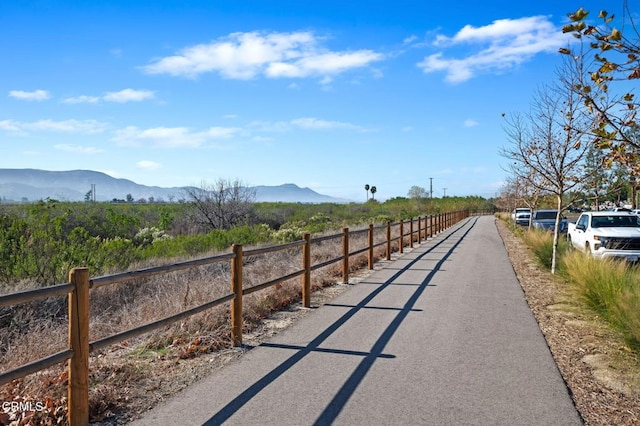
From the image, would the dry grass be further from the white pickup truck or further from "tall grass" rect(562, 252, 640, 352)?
the white pickup truck

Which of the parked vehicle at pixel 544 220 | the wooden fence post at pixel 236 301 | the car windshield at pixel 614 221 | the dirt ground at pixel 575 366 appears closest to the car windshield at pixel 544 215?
the parked vehicle at pixel 544 220

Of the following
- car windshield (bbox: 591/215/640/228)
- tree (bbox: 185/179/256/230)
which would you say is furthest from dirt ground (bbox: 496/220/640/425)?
tree (bbox: 185/179/256/230)

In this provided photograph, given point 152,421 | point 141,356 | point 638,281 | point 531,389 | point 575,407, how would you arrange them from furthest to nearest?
1. point 638,281
2. point 141,356
3. point 531,389
4. point 575,407
5. point 152,421

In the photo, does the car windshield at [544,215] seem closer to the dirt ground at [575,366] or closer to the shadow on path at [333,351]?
the dirt ground at [575,366]

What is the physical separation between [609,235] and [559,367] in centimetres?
1008

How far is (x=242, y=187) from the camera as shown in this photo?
1146 inches

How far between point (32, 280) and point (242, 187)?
60.5ft

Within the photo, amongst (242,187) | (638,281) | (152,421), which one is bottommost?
(152,421)

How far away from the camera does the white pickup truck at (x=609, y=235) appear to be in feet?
47.2

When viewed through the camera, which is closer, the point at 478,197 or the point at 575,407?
the point at 575,407

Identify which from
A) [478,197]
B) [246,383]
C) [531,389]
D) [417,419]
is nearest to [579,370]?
[531,389]

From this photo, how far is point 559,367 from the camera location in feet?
19.8

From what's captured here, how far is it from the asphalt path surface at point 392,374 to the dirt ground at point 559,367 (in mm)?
178

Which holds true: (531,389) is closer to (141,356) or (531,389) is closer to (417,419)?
(417,419)
